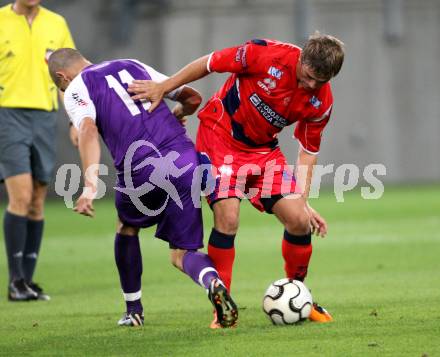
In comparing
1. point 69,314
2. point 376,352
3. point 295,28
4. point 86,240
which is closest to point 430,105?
point 295,28

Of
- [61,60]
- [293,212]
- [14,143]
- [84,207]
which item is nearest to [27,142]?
[14,143]

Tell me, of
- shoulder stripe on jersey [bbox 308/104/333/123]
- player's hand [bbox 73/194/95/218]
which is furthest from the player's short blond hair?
player's hand [bbox 73/194/95/218]

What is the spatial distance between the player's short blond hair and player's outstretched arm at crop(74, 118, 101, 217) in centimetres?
120

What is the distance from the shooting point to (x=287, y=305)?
19.8ft

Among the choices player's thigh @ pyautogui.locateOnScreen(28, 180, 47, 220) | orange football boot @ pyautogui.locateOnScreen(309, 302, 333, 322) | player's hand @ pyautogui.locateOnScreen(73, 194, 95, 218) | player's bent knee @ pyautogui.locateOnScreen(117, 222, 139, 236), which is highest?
player's hand @ pyautogui.locateOnScreen(73, 194, 95, 218)

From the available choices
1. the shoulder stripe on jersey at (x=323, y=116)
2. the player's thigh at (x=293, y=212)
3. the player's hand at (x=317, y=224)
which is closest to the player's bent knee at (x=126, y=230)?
the player's thigh at (x=293, y=212)

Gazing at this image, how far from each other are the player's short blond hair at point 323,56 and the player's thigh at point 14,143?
289 centimetres

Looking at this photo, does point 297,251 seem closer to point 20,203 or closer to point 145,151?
point 145,151

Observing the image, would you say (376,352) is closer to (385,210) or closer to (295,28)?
(385,210)

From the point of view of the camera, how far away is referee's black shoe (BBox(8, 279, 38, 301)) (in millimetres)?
7918

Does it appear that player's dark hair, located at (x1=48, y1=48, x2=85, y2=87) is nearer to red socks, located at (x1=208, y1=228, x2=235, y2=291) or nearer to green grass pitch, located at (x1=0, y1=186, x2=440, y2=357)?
red socks, located at (x1=208, y1=228, x2=235, y2=291)

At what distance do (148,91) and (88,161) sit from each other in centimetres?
61

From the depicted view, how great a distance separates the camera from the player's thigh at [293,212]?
20.4 feet

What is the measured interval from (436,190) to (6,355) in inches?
592
